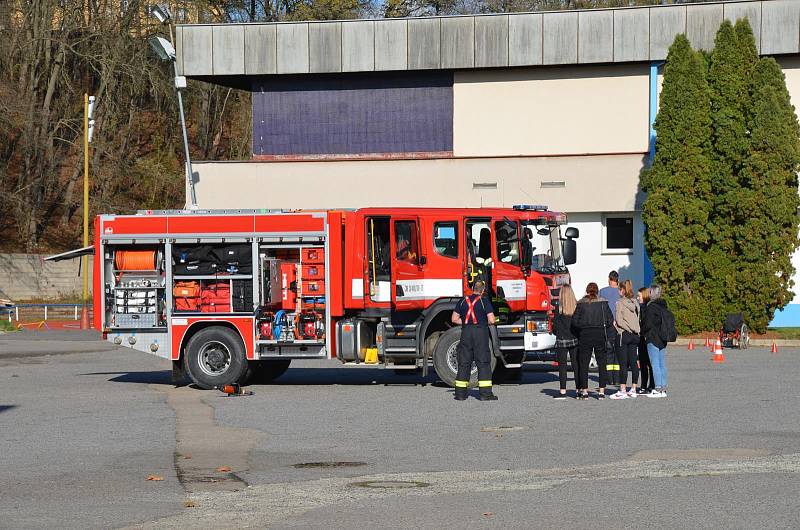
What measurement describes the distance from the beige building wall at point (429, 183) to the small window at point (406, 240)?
16.8 meters

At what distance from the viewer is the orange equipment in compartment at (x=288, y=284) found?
2150 centimetres

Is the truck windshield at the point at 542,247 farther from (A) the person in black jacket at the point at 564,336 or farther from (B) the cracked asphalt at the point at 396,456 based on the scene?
(B) the cracked asphalt at the point at 396,456

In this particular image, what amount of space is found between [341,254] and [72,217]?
38.8m

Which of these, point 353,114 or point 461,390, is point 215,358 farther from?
point 353,114

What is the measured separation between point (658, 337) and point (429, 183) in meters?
20.6

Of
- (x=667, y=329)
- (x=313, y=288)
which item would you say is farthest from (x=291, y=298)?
(x=667, y=329)

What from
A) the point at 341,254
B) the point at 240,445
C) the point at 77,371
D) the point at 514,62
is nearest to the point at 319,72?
the point at 514,62

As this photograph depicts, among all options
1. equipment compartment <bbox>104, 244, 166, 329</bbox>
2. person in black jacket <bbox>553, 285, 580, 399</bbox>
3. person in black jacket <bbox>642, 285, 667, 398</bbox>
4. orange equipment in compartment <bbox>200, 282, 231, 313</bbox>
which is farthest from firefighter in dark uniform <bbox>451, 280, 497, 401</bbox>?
equipment compartment <bbox>104, 244, 166, 329</bbox>

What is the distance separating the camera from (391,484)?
11.7 meters

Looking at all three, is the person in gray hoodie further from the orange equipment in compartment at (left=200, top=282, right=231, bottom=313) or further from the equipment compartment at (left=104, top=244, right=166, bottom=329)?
the equipment compartment at (left=104, top=244, right=166, bottom=329)

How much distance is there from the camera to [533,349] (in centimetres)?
2089

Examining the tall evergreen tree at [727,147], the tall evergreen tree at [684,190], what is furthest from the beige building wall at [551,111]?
the tall evergreen tree at [727,147]

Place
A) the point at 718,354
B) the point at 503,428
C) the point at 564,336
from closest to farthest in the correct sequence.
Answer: the point at 503,428, the point at 564,336, the point at 718,354

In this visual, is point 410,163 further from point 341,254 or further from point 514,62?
point 341,254
